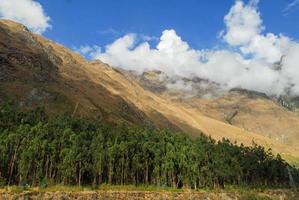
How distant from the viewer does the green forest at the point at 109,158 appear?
138875mm

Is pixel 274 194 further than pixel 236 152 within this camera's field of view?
No

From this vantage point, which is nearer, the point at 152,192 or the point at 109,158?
the point at 152,192

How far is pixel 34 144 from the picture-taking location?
138m

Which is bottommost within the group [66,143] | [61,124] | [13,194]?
[13,194]

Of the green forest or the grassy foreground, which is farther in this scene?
the green forest

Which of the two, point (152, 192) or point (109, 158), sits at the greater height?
point (109, 158)

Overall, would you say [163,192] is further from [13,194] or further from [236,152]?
[236,152]

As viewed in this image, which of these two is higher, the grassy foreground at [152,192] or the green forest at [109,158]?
the green forest at [109,158]

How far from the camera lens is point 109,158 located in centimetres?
14912

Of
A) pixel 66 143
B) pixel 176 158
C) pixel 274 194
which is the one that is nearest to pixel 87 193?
pixel 66 143

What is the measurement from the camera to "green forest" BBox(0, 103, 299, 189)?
13888cm

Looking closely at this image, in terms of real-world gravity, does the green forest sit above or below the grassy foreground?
above

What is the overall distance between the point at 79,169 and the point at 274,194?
7819 cm

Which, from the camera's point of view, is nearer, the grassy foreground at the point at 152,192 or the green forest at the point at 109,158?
the grassy foreground at the point at 152,192
